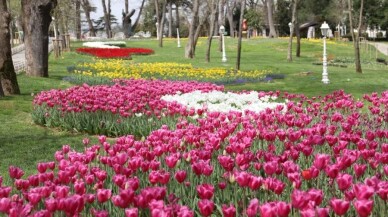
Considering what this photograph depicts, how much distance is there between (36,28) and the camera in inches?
722

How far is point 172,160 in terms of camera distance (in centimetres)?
405

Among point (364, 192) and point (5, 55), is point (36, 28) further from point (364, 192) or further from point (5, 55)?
point (364, 192)

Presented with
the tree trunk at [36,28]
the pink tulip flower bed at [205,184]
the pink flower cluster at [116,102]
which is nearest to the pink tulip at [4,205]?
the pink tulip flower bed at [205,184]

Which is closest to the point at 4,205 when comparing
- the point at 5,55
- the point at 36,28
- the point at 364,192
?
the point at 364,192

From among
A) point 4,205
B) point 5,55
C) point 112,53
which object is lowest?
point 112,53

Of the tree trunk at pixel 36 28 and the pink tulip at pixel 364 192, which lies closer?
the pink tulip at pixel 364 192

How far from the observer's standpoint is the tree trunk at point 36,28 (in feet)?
59.6

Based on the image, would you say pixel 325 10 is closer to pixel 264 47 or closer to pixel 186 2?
pixel 186 2

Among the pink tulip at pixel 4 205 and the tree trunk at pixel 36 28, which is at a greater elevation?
the tree trunk at pixel 36 28

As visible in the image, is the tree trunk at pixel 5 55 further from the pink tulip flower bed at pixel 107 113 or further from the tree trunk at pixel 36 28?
the tree trunk at pixel 36 28

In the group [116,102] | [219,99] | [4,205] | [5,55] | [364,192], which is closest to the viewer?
[364,192]

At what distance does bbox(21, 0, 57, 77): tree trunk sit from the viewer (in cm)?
1817

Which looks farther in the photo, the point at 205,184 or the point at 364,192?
the point at 205,184

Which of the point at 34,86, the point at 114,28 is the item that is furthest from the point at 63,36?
the point at 114,28
